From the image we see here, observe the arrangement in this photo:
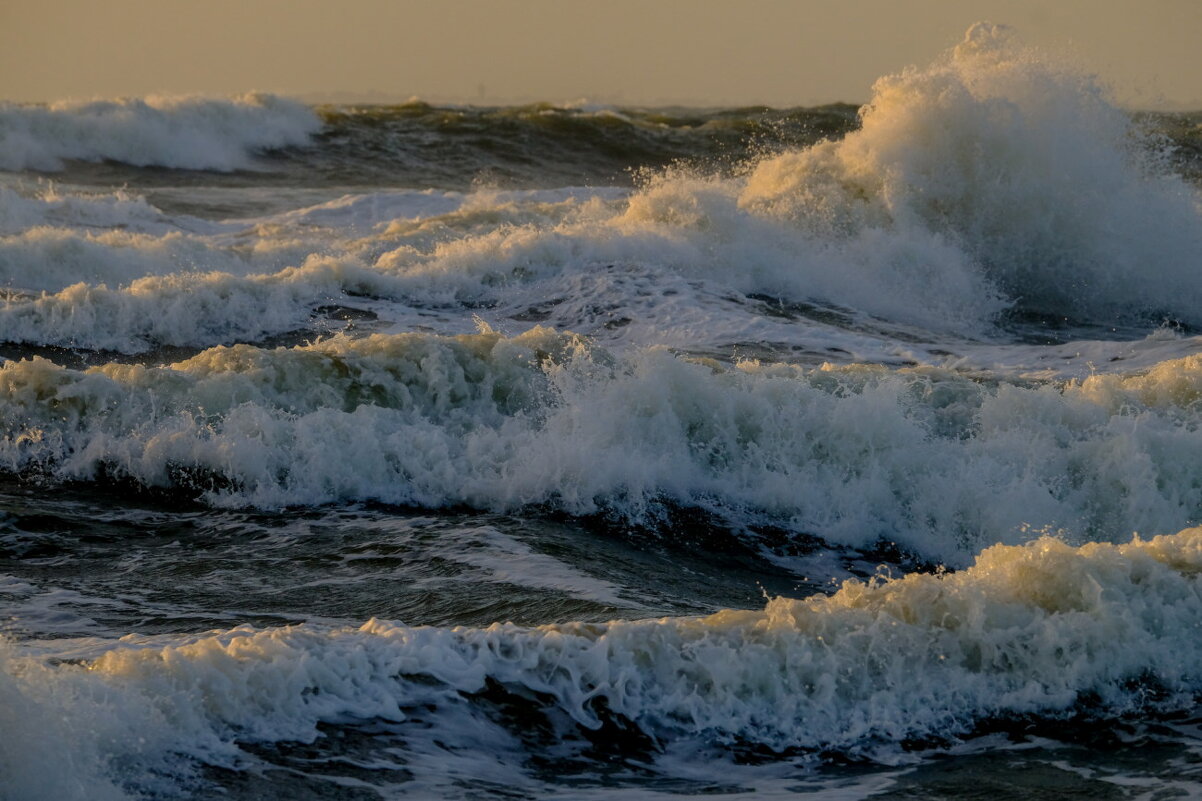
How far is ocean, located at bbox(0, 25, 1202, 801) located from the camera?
454 cm

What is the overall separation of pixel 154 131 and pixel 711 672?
3026cm

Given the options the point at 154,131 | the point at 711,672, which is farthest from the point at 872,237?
the point at 154,131

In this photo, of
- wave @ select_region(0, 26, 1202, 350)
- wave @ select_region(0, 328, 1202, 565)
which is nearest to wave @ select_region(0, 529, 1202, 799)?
wave @ select_region(0, 328, 1202, 565)

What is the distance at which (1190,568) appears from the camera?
5793 millimetres

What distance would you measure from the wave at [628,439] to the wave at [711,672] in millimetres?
2539

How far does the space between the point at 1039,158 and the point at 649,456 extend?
42.4 feet

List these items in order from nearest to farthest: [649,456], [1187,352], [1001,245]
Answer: [649,456]
[1187,352]
[1001,245]

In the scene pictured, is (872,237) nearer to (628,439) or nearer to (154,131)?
(628,439)

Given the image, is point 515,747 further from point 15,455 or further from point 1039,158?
point 1039,158

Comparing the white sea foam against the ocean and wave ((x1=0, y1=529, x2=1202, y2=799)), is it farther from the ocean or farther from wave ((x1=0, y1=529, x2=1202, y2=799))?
wave ((x1=0, y1=529, x2=1202, y2=799))

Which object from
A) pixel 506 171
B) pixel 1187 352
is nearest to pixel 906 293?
pixel 1187 352

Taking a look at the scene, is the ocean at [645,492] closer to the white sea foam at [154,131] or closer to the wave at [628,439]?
the wave at [628,439]

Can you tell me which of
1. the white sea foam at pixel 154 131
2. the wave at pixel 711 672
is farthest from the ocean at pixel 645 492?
the white sea foam at pixel 154 131

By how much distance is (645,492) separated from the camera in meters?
8.24
